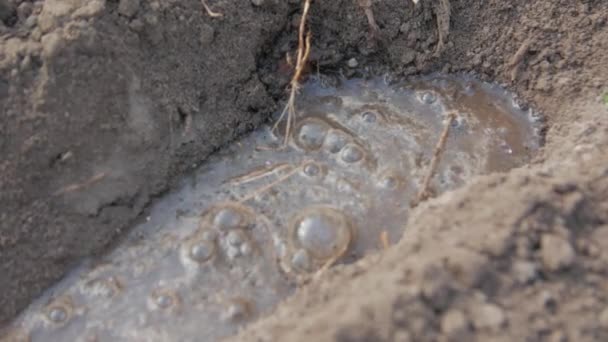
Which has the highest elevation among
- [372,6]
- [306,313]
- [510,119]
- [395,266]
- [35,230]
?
[372,6]

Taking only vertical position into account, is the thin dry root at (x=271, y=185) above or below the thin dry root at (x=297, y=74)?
below

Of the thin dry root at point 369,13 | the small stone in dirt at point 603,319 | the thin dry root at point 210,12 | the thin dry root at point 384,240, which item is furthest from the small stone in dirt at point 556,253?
the thin dry root at point 210,12

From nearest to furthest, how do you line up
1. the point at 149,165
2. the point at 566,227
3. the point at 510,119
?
the point at 566,227
the point at 149,165
the point at 510,119

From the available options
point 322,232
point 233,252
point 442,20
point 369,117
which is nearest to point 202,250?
point 233,252

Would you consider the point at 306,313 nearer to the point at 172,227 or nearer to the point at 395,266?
the point at 395,266

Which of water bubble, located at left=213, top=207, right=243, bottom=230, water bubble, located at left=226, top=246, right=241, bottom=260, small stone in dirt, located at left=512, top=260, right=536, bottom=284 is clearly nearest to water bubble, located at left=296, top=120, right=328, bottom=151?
water bubble, located at left=213, top=207, right=243, bottom=230

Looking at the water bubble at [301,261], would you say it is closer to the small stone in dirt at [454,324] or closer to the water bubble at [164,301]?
the water bubble at [164,301]

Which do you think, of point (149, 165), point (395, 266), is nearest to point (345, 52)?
point (149, 165)

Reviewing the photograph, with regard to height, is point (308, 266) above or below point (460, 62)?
below
